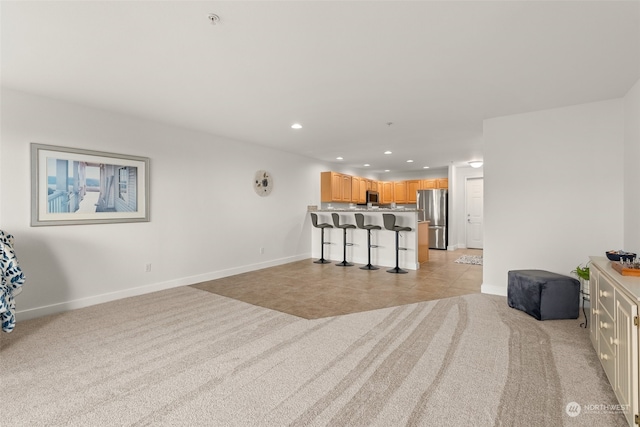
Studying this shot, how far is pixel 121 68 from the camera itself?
2662 millimetres

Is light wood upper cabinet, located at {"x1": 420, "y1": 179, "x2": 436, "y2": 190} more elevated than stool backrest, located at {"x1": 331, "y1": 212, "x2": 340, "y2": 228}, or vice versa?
light wood upper cabinet, located at {"x1": 420, "y1": 179, "x2": 436, "y2": 190}

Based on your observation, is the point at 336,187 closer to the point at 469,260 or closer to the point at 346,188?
the point at 346,188

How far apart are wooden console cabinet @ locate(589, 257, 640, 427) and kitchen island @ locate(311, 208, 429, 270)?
11.7 feet

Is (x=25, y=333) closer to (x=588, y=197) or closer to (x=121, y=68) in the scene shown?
(x=121, y=68)

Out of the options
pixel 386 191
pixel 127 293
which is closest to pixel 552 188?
pixel 127 293

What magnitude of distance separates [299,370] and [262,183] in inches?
169

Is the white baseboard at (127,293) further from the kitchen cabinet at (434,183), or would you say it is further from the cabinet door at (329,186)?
the kitchen cabinet at (434,183)

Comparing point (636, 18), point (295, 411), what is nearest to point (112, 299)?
point (295, 411)

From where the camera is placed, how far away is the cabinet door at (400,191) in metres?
9.75

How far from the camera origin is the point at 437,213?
8.42 metres

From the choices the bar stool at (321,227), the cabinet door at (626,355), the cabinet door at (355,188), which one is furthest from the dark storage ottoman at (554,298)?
the cabinet door at (355,188)

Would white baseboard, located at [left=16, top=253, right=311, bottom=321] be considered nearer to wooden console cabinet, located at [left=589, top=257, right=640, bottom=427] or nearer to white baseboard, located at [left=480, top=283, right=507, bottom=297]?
white baseboard, located at [left=480, top=283, right=507, bottom=297]

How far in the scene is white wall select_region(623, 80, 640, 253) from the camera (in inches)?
115

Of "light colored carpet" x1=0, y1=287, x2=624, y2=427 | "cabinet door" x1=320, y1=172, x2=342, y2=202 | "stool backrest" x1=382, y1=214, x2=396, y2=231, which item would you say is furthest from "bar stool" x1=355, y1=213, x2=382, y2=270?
"light colored carpet" x1=0, y1=287, x2=624, y2=427
